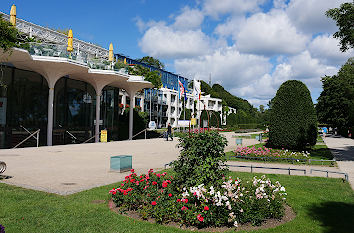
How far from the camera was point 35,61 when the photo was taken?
21797mm

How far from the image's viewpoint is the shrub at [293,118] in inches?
698

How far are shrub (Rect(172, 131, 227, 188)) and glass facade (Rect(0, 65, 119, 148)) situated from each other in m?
17.6

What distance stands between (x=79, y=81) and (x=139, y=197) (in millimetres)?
26942

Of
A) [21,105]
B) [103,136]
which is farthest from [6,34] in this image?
[103,136]

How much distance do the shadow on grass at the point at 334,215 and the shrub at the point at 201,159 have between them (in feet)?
7.10

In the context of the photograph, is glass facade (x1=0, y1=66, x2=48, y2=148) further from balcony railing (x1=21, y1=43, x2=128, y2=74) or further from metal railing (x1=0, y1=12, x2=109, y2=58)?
metal railing (x1=0, y1=12, x2=109, y2=58)

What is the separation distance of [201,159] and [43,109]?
24.3 meters

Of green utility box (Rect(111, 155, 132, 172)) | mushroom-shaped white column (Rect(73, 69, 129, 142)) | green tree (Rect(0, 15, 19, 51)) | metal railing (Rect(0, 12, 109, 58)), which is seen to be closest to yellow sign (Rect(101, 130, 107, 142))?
mushroom-shaped white column (Rect(73, 69, 129, 142))

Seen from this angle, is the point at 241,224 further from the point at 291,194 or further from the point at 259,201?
the point at 291,194

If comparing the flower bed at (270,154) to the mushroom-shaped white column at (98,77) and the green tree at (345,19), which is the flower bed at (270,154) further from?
the mushroom-shaped white column at (98,77)

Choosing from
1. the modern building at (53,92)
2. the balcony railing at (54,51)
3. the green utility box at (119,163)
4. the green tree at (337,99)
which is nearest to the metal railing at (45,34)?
the modern building at (53,92)

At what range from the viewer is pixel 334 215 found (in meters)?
5.88

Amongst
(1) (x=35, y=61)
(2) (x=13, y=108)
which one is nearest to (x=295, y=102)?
(1) (x=35, y=61)

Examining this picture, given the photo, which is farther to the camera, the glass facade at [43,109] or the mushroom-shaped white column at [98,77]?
the mushroom-shaped white column at [98,77]
